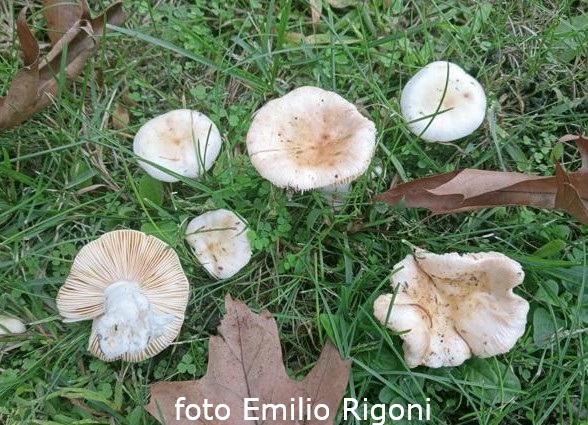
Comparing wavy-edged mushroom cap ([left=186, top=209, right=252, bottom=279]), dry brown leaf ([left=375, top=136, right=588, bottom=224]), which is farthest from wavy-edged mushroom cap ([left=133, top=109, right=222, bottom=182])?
dry brown leaf ([left=375, top=136, right=588, bottom=224])

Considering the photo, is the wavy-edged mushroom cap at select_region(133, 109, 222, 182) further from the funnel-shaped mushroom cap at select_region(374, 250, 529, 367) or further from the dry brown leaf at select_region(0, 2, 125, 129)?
the funnel-shaped mushroom cap at select_region(374, 250, 529, 367)

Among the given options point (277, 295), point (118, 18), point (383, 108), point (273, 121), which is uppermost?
point (118, 18)

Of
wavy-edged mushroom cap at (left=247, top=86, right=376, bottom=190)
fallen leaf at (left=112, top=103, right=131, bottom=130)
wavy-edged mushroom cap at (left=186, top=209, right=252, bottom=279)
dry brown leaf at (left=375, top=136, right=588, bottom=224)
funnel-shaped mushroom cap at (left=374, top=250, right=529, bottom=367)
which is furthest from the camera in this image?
fallen leaf at (left=112, top=103, right=131, bottom=130)

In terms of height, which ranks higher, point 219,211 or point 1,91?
point 1,91

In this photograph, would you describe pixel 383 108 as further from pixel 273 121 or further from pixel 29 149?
pixel 29 149

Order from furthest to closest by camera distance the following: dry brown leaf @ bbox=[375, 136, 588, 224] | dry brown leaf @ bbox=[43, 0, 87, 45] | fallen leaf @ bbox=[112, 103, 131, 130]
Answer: fallen leaf @ bbox=[112, 103, 131, 130] → dry brown leaf @ bbox=[43, 0, 87, 45] → dry brown leaf @ bbox=[375, 136, 588, 224]

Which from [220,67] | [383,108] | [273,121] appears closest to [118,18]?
[220,67]
